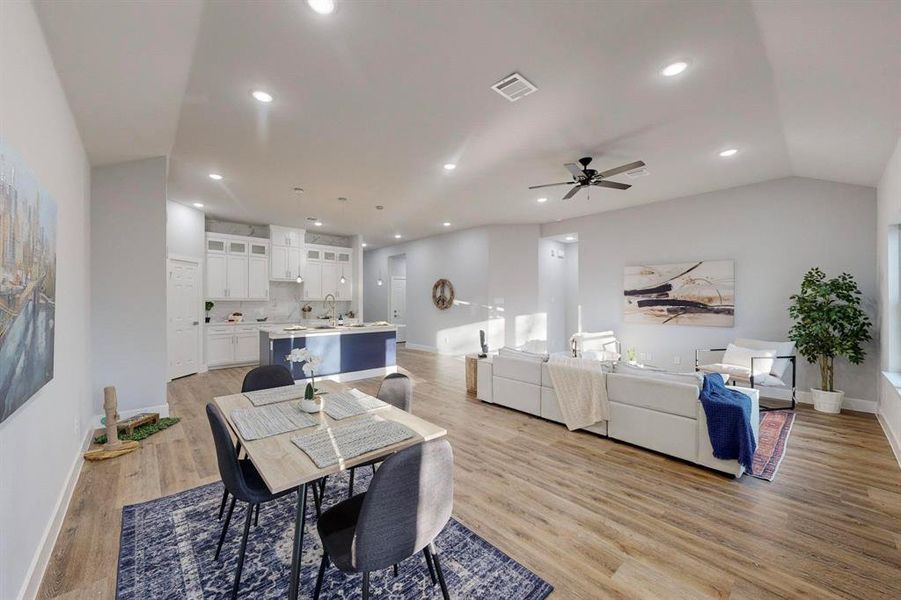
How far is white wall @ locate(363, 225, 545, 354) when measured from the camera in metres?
8.05

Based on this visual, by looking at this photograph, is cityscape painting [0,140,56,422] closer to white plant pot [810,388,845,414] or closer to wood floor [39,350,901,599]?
wood floor [39,350,901,599]

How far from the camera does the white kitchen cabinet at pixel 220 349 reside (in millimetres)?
6824

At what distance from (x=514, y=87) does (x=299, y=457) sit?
2.83m

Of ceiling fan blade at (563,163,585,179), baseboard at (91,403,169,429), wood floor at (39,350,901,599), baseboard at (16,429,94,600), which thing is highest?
ceiling fan blade at (563,163,585,179)

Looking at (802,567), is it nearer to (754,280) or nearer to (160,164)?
(754,280)

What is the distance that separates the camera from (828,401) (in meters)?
4.44

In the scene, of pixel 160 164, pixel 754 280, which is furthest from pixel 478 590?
pixel 754 280

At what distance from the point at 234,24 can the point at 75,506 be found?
330 cm

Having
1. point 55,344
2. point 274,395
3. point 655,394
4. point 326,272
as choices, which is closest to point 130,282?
point 55,344

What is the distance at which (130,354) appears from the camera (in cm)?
405

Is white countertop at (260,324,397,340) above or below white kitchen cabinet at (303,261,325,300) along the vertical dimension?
below

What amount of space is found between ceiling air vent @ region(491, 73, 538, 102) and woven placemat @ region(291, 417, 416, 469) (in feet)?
8.21

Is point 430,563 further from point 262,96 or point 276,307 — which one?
point 276,307

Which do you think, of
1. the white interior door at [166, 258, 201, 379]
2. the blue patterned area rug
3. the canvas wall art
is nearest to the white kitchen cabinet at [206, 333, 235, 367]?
the white interior door at [166, 258, 201, 379]
